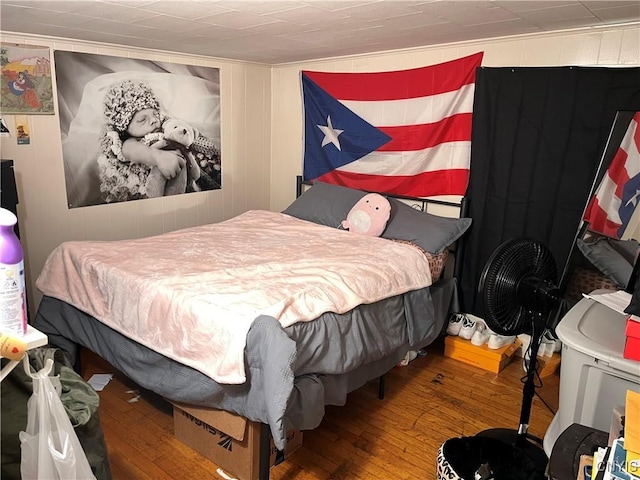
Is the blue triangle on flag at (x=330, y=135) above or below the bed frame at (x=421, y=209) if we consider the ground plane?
above

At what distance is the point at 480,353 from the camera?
2986mm

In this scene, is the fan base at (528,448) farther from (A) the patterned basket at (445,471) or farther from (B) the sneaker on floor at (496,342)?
(B) the sneaker on floor at (496,342)

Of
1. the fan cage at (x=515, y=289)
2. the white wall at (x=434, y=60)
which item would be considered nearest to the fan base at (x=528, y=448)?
the fan cage at (x=515, y=289)

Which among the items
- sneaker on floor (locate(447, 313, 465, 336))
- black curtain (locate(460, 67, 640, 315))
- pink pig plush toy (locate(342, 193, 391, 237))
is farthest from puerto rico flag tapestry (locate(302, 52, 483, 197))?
sneaker on floor (locate(447, 313, 465, 336))

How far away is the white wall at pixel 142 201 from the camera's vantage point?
115 inches

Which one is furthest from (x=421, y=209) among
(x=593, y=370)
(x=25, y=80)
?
(x=25, y=80)

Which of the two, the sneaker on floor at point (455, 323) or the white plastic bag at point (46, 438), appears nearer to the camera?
the white plastic bag at point (46, 438)

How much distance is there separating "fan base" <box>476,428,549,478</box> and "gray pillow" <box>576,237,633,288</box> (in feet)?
2.71

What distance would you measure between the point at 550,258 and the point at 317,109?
→ 96.1 inches

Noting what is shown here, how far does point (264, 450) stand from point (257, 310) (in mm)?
551

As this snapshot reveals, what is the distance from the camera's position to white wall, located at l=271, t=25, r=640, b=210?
8.37 ft

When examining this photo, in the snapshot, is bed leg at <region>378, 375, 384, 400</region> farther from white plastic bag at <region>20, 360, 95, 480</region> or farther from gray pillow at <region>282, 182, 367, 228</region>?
white plastic bag at <region>20, 360, 95, 480</region>

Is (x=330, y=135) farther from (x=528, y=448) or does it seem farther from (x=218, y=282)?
(x=528, y=448)

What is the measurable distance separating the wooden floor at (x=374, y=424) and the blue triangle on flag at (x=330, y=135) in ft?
5.46
